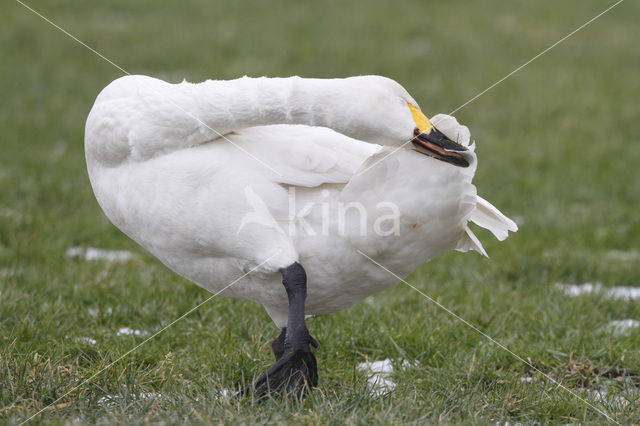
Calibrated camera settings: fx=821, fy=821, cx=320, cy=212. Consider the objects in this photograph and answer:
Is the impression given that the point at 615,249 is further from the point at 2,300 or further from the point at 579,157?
the point at 2,300

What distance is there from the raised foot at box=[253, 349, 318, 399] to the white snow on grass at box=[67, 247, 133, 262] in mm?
2726

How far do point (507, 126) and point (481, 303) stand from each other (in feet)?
16.9

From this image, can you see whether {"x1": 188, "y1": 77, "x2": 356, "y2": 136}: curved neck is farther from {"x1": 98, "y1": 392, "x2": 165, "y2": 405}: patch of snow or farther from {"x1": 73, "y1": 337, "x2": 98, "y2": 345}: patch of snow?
{"x1": 73, "y1": 337, "x2": 98, "y2": 345}: patch of snow

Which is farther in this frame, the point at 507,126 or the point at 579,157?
the point at 507,126

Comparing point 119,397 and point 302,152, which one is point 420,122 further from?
point 119,397

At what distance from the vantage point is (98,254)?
6.23 meters

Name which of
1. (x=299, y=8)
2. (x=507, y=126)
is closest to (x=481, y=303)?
(x=507, y=126)

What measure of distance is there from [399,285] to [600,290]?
133 centimetres

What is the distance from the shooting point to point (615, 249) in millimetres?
6762

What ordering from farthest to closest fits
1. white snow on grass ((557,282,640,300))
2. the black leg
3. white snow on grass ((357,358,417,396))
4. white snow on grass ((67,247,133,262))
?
white snow on grass ((67,247,133,262)), white snow on grass ((557,282,640,300)), the black leg, white snow on grass ((357,358,417,396))

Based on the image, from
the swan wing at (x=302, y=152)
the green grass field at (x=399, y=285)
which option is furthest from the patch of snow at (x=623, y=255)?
the swan wing at (x=302, y=152)

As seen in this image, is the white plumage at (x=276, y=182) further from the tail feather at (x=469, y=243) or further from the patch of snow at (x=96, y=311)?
the patch of snow at (x=96, y=311)

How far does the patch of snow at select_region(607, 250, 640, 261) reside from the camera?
620 cm

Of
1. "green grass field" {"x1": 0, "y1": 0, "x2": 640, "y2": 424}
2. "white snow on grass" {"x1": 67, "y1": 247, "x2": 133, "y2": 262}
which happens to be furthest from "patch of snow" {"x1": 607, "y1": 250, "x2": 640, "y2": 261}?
"white snow on grass" {"x1": 67, "y1": 247, "x2": 133, "y2": 262}
